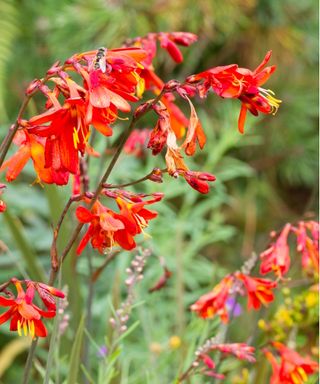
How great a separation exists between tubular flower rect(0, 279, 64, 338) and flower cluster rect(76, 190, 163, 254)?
6cm

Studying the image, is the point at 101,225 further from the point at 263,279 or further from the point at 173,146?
the point at 263,279

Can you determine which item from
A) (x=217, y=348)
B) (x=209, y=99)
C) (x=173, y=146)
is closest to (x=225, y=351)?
(x=217, y=348)

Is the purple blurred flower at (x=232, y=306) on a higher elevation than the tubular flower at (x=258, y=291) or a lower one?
lower

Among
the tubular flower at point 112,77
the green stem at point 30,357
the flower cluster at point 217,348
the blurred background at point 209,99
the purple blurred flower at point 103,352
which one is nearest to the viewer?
the tubular flower at point 112,77

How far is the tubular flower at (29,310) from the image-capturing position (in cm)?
68

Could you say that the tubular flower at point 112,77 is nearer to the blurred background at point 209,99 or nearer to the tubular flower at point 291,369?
the tubular flower at point 291,369

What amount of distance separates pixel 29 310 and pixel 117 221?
4.5 inches

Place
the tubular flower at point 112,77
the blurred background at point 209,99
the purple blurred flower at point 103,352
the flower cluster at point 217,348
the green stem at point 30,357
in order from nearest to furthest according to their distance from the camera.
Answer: the tubular flower at point 112,77, the green stem at point 30,357, the flower cluster at point 217,348, the purple blurred flower at point 103,352, the blurred background at point 209,99

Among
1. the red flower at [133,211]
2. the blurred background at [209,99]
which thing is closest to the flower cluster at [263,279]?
the red flower at [133,211]

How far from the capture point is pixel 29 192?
225 cm

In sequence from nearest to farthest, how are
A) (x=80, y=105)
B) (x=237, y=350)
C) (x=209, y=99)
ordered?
(x=80, y=105) → (x=237, y=350) → (x=209, y=99)

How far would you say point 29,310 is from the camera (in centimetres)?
69

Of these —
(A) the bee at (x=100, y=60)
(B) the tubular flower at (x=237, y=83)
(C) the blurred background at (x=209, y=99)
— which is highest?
(A) the bee at (x=100, y=60)

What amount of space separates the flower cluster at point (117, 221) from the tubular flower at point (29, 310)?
61 millimetres
